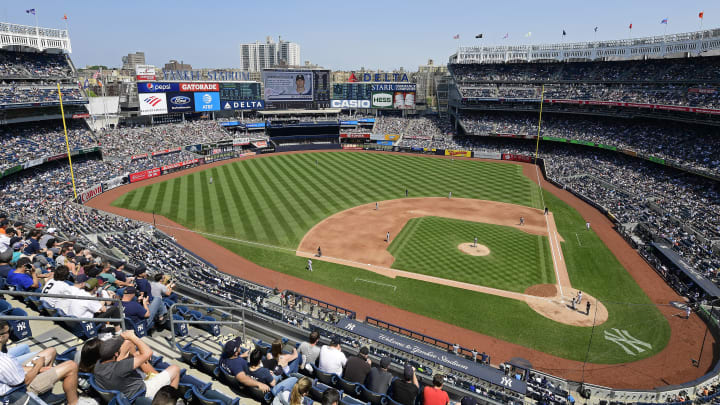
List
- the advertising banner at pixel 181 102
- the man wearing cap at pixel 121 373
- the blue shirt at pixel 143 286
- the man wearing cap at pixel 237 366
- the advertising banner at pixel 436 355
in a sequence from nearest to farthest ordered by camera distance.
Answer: the man wearing cap at pixel 121 373 < the man wearing cap at pixel 237 366 < the blue shirt at pixel 143 286 < the advertising banner at pixel 436 355 < the advertising banner at pixel 181 102

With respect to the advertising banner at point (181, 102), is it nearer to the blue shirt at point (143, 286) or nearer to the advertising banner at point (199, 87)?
the advertising banner at point (199, 87)

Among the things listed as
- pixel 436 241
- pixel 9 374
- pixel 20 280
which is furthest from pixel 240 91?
pixel 9 374

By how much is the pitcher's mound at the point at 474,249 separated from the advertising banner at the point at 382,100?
59911mm

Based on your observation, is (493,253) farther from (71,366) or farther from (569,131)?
(569,131)

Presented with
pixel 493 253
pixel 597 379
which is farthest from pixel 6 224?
pixel 493 253

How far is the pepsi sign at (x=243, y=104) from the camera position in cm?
7923

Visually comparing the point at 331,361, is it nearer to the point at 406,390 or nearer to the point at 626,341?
the point at 406,390

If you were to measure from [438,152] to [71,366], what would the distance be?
70.6 m

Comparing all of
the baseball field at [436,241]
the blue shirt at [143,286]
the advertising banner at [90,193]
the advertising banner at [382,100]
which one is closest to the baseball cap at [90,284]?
the blue shirt at [143,286]

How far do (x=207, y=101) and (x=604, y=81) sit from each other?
2637 inches

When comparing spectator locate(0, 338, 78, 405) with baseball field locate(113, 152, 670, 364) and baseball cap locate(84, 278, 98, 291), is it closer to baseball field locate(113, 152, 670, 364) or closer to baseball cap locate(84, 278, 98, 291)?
baseball cap locate(84, 278, 98, 291)

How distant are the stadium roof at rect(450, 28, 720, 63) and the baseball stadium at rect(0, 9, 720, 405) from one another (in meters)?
0.42

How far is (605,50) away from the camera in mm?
66812

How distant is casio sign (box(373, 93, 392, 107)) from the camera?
87.4m
